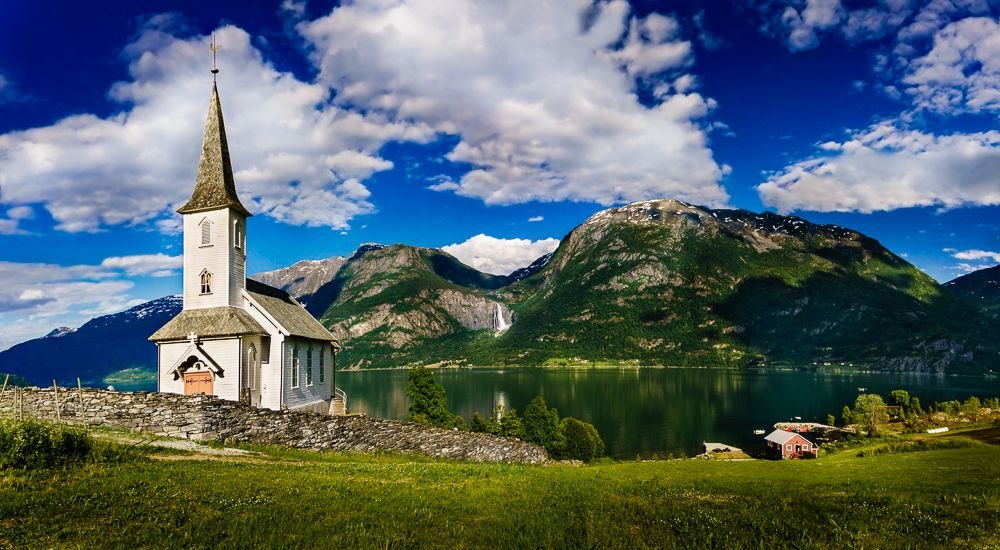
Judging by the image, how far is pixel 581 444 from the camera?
76562 millimetres

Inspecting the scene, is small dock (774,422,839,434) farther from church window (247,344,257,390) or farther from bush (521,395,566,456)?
church window (247,344,257,390)

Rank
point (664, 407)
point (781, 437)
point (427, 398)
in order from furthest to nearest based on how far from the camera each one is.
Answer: point (664, 407) < point (781, 437) < point (427, 398)

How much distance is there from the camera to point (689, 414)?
12812 centimetres

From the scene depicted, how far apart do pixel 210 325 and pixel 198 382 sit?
3.82m

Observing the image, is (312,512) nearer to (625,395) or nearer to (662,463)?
(662,463)

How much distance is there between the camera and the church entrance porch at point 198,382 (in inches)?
1420

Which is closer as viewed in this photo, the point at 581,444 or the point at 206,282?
the point at 206,282

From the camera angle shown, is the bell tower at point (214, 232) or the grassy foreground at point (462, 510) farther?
the bell tower at point (214, 232)

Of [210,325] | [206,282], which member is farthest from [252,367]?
[206,282]

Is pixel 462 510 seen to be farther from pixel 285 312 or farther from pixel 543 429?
pixel 543 429

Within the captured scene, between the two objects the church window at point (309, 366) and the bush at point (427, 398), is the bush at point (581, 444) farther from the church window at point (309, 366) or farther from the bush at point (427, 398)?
the church window at point (309, 366)

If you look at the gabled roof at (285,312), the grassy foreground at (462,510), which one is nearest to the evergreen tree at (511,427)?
the gabled roof at (285,312)

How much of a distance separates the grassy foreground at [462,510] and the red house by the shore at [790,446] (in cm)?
7274

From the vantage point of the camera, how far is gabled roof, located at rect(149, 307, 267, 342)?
36.5m
